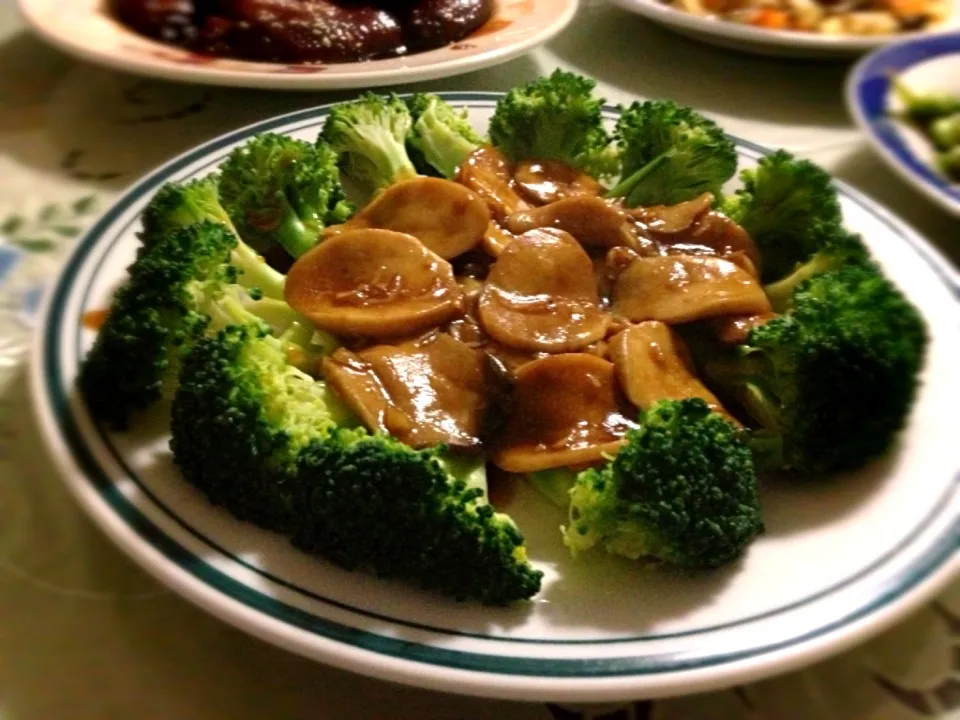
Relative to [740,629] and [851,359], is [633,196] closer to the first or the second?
[851,359]

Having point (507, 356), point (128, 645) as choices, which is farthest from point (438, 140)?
point (128, 645)

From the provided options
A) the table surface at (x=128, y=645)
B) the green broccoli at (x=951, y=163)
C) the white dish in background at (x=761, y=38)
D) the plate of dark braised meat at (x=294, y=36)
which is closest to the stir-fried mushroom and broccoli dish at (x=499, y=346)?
the table surface at (x=128, y=645)

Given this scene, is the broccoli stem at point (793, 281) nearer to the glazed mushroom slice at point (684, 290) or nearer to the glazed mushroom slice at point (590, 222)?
the glazed mushroom slice at point (684, 290)

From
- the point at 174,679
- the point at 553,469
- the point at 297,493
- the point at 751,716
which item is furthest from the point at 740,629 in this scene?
the point at 174,679

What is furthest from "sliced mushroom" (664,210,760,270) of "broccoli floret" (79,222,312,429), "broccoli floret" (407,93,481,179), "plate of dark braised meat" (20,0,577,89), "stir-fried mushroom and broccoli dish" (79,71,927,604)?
"plate of dark braised meat" (20,0,577,89)

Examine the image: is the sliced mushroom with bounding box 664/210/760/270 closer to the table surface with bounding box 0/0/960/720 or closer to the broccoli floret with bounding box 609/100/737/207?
the broccoli floret with bounding box 609/100/737/207

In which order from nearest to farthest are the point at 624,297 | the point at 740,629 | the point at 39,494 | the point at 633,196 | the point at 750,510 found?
1. the point at 740,629
2. the point at 750,510
3. the point at 39,494
4. the point at 624,297
5. the point at 633,196

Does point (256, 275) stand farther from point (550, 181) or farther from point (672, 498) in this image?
point (672, 498)
